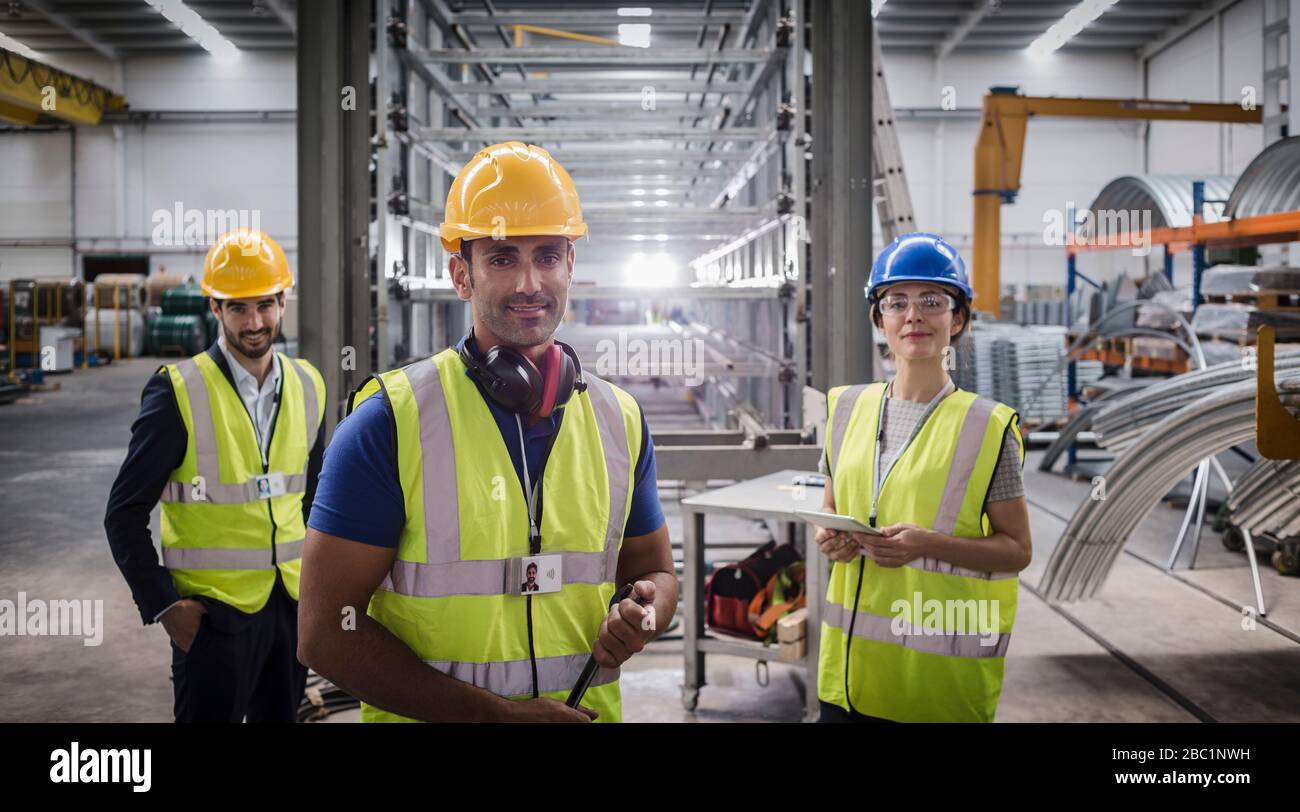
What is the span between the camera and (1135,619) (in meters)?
5.81

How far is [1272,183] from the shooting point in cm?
774

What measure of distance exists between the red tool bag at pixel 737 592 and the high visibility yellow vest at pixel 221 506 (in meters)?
2.05

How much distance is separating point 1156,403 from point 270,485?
506 centimetres

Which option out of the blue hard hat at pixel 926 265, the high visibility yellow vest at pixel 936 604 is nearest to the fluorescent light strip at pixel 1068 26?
the blue hard hat at pixel 926 265

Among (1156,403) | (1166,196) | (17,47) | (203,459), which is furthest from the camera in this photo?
(17,47)

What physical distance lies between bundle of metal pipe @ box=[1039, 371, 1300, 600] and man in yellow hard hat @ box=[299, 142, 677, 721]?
3664 millimetres

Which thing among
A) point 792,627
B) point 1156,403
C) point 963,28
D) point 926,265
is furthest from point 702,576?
point 963,28

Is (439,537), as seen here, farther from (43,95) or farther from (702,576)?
(43,95)

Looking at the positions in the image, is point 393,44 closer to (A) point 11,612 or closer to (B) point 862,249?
(B) point 862,249

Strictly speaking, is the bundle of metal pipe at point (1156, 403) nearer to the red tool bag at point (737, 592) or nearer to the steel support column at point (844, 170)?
the steel support column at point (844, 170)

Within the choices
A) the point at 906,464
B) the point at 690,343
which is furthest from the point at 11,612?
the point at 906,464

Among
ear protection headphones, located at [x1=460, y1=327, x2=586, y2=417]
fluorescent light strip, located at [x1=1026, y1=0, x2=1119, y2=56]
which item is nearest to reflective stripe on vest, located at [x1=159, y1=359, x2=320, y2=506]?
ear protection headphones, located at [x1=460, y1=327, x2=586, y2=417]

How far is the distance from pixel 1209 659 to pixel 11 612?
6.76m

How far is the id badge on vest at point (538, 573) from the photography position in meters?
1.66
